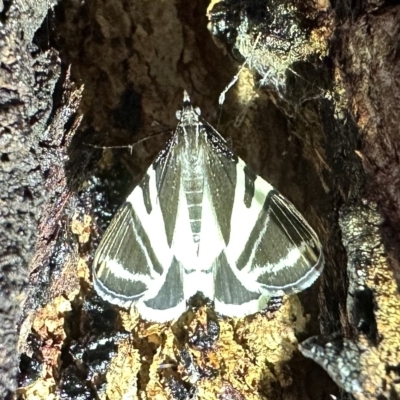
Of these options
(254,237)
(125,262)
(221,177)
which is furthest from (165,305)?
(221,177)

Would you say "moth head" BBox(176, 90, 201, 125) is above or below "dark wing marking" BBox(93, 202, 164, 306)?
above

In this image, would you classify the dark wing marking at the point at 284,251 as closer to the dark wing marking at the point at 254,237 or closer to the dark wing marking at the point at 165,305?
the dark wing marking at the point at 254,237

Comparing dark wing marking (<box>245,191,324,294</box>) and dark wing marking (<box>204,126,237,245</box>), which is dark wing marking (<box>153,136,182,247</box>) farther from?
dark wing marking (<box>245,191,324,294</box>)

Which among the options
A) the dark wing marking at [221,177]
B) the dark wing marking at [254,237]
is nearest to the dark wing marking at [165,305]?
the dark wing marking at [254,237]

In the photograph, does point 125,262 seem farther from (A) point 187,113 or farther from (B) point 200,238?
(A) point 187,113

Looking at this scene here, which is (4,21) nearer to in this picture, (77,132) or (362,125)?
(77,132)

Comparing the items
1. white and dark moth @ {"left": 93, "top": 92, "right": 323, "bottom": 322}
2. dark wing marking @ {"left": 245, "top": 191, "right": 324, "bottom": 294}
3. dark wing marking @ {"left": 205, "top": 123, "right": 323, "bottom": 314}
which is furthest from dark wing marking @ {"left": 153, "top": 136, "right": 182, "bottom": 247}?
dark wing marking @ {"left": 245, "top": 191, "right": 324, "bottom": 294}
